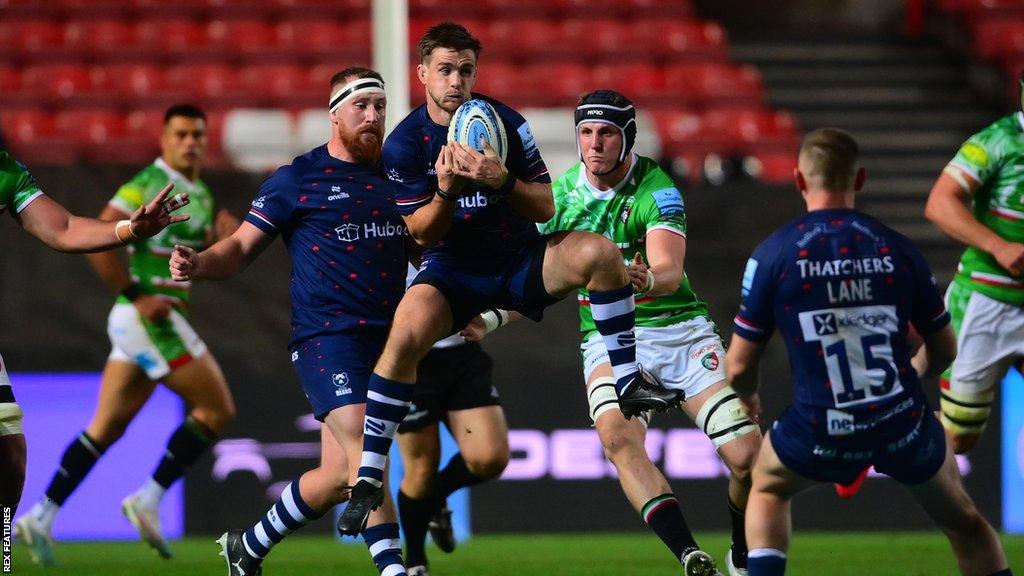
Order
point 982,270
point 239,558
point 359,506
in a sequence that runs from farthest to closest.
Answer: point 982,270 < point 239,558 < point 359,506

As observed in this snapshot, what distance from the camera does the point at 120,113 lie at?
14.0 metres

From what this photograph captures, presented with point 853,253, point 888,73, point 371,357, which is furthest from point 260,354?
point 888,73

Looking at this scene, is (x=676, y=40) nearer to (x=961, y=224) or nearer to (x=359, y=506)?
(x=961, y=224)

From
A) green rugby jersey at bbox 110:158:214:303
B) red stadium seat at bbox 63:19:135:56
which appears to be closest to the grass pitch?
green rugby jersey at bbox 110:158:214:303

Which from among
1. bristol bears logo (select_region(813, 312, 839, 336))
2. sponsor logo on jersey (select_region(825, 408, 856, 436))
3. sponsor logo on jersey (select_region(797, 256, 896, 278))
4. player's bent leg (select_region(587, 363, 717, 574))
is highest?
sponsor logo on jersey (select_region(797, 256, 896, 278))

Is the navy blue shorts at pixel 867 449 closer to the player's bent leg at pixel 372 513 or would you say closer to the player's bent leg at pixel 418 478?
A: the player's bent leg at pixel 372 513

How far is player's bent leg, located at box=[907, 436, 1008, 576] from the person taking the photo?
483cm

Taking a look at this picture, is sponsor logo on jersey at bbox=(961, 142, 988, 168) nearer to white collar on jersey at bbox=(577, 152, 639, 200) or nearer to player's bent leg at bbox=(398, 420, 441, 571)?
white collar on jersey at bbox=(577, 152, 639, 200)

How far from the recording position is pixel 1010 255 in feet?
21.8

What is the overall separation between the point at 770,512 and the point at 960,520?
26.1 inches

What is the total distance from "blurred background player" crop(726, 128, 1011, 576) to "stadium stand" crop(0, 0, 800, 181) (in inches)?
332

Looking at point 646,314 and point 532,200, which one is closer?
point 532,200

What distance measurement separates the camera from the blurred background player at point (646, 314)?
6152mm

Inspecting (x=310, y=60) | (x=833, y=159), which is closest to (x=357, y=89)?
(x=833, y=159)
